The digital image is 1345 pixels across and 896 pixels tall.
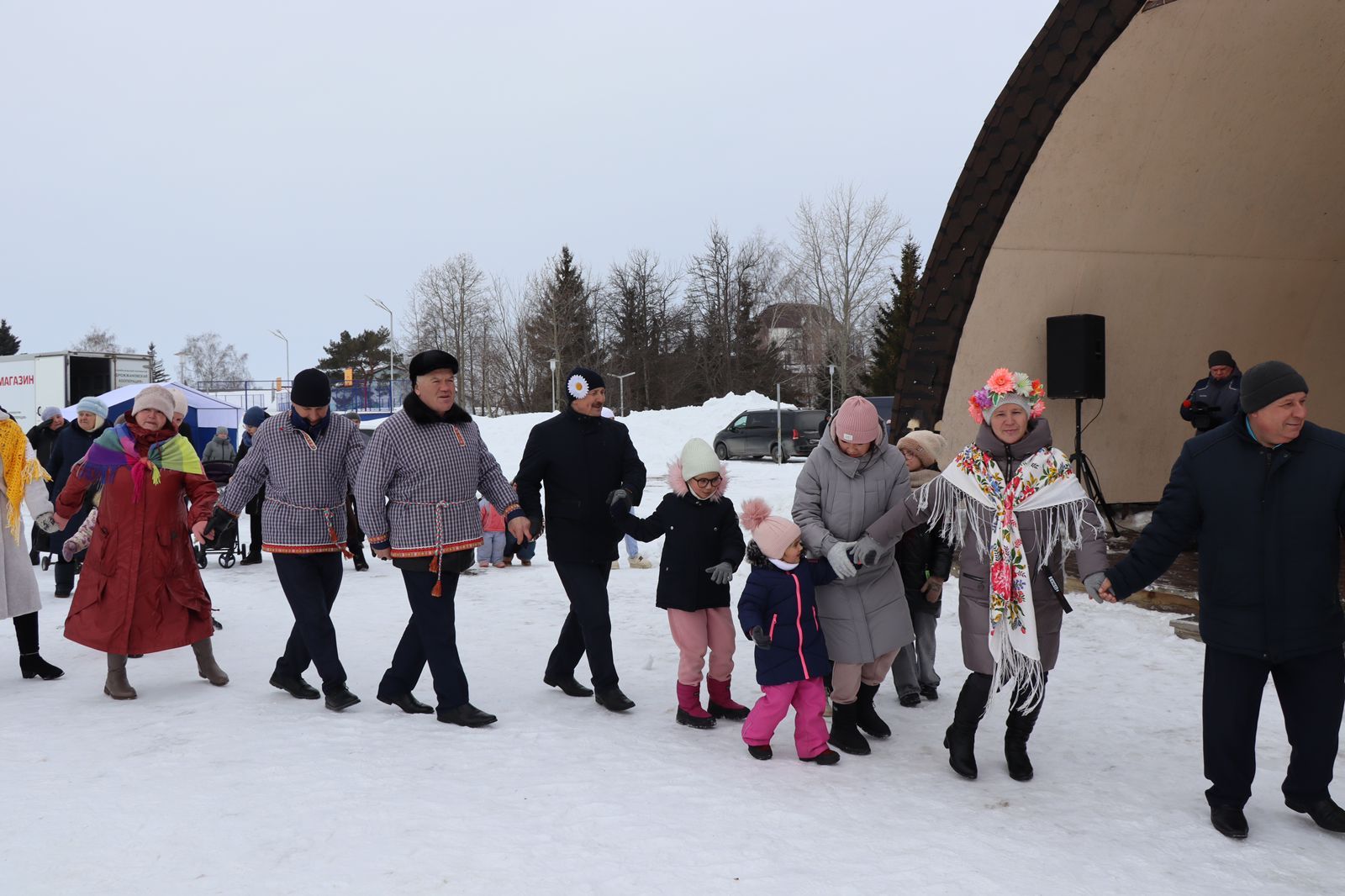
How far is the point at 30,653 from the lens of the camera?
614cm

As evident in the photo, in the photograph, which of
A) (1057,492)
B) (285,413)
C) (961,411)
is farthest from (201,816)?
(961,411)

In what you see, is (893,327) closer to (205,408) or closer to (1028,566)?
(205,408)

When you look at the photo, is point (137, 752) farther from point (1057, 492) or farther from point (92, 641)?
point (1057, 492)

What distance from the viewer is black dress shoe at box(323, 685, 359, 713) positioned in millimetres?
5348

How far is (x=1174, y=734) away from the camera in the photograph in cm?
491

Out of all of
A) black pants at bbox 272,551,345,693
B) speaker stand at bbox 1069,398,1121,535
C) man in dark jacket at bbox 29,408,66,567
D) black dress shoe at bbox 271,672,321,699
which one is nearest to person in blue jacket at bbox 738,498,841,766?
black pants at bbox 272,551,345,693

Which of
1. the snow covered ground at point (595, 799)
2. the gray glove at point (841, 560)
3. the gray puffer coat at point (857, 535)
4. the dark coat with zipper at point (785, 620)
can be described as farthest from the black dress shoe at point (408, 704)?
the gray glove at point (841, 560)

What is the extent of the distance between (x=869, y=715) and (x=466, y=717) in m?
2.04

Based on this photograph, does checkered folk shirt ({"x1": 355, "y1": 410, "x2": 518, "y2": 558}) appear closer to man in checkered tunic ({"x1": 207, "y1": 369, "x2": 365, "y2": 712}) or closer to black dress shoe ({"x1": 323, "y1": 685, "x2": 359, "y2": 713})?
man in checkered tunic ({"x1": 207, "y1": 369, "x2": 365, "y2": 712})

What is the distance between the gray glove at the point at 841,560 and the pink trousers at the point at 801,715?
0.51m

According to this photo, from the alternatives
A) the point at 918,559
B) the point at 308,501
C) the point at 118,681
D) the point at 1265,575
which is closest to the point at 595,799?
the point at 918,559

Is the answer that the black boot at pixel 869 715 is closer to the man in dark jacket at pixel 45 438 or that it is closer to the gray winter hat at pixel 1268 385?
the gray winter hat at pixel 1268 385

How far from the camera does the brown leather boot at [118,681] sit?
5625 mm

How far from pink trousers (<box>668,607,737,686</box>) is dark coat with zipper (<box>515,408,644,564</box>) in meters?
0.57
